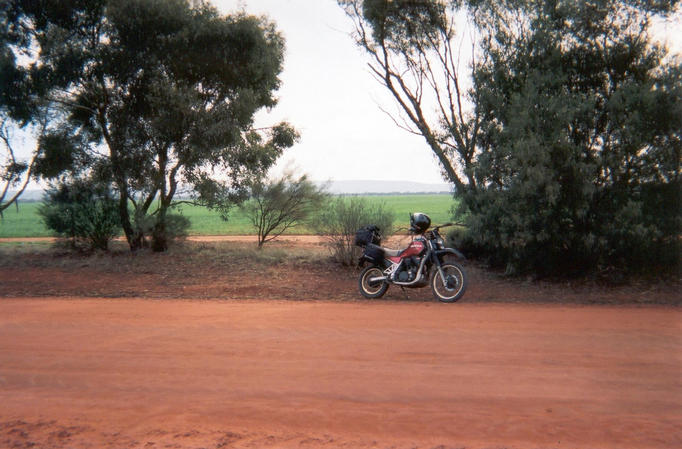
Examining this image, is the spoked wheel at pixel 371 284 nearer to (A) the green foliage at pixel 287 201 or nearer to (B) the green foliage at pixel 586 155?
(B) the green foliage at pixel 586 155

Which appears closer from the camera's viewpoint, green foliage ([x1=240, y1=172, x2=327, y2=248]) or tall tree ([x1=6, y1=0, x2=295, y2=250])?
tall tree ([x1=6, y1=0, x2=295, y2=250])

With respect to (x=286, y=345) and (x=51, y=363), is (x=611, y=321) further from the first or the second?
(x=51, y=363)

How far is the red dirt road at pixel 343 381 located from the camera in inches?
174

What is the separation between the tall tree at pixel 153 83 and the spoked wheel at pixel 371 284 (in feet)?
19.9

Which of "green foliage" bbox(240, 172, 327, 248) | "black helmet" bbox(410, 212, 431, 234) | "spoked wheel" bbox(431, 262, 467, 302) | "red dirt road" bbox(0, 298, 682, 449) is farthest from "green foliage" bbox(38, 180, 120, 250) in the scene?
"spoked wheel" bbox(431, 262, 467, 302)

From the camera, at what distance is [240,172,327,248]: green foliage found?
20.3 meters

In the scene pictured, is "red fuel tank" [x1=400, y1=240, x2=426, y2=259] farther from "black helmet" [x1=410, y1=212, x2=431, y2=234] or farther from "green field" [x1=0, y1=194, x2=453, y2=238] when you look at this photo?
"green field" [x1=0, y1=194, x2=453, y2=238]

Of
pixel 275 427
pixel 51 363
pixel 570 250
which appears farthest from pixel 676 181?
pixel 51 363

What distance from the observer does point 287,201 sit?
2047cm

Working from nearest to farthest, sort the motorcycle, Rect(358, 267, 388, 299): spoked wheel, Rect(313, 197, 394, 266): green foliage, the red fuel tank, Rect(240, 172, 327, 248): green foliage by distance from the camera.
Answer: the motorcycle, the red fuel tank, Rect(358, 267, 388, 299): spoked wheel, Rect(313, 197, 394, 266): green foliage, Rect(240, 172, 327, 248): green foliage

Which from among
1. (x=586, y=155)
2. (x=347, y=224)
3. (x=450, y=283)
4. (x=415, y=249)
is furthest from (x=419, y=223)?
(x=347, y=224)

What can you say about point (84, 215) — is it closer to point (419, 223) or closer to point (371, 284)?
point (371, 284)

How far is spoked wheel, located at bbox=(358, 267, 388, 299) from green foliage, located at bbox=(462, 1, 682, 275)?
107 inches

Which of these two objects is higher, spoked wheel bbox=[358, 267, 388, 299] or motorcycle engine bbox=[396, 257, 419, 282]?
motorcycle engine bbox=[396, 257, 419, 282]
